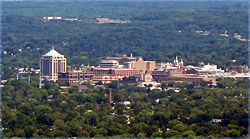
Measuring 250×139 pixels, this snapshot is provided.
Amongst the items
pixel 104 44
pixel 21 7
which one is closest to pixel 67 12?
pixel 21 7

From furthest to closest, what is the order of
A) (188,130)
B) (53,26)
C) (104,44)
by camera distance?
(53,26), (104,44), (188,130)

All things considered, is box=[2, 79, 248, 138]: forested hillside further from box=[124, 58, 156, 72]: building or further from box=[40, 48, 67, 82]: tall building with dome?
box=[124, 58, 156, 72]: building

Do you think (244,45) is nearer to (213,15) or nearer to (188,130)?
(213,15)

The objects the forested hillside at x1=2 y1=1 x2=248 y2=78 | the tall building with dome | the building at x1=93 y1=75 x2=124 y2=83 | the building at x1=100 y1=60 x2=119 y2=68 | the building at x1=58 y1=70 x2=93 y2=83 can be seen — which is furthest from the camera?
the forested hillside at x1=2 y1=1 x2=248 y2=78

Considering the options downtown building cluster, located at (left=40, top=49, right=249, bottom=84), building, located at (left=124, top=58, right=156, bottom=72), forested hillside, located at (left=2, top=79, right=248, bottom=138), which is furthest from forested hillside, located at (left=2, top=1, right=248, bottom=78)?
forested hillside, located at (left=2, top=79, right=248, bottom=138)

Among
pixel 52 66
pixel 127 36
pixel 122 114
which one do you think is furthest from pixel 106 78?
pixel 127 36
